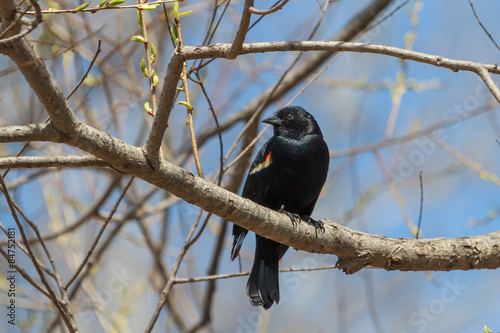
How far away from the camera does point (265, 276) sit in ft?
12.7

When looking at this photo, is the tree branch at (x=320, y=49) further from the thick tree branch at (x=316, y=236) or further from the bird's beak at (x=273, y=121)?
the bird's beak at (x=273, y=121)

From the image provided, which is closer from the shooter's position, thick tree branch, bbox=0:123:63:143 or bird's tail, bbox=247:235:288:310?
thick tree branch, bbox=0:123:63:143

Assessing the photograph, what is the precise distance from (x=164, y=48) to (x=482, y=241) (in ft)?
Answer: 12.7

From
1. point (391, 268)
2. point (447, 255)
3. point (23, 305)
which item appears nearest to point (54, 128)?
point (391, 268)

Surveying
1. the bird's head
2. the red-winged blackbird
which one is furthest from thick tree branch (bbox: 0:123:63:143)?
the bird's head

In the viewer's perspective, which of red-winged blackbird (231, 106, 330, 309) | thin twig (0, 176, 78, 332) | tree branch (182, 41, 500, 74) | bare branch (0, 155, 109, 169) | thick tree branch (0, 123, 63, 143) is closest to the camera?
thick tree branch (0, 123, 63, 143)

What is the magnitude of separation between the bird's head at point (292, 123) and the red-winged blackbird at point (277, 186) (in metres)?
0.07

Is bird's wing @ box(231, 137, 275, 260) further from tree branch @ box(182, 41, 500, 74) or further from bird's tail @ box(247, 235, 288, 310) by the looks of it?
tree branch @ box(182, 41, 500, 74)

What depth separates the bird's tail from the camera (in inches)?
149

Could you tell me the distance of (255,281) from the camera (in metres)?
3.84

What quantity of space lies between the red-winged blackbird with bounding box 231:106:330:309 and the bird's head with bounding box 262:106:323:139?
0.24 ft

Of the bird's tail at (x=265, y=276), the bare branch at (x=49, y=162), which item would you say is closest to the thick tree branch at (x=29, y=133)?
the bare branch at (x=49, y=162)

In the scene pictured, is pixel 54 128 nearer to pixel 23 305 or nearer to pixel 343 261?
pixel 343 261

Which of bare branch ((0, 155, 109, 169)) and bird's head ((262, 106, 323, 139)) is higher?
bird's head ((262, 106, 323, 139))
